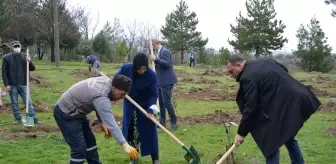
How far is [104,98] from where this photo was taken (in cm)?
432

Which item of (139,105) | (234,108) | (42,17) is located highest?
(42,17)

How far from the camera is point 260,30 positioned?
43.5 m

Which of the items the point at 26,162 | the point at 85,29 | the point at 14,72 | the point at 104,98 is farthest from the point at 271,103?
the point at 85,29

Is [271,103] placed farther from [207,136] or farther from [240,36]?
[240,36]

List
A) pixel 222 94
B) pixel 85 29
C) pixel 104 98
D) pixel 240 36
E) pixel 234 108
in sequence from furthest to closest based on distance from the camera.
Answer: pixel 85 29 → pixel 240 36 → pixel 222 94 → pixel 234 108 → pixel 104 98

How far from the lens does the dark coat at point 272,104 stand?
4.59 meters

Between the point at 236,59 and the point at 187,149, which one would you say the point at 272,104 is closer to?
the point at 236,59

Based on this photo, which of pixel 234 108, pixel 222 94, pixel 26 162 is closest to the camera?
pixel 26 162

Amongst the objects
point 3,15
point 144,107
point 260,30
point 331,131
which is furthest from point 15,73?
point 260,30

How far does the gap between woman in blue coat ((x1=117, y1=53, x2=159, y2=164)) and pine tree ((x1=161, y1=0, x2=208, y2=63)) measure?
139 feet

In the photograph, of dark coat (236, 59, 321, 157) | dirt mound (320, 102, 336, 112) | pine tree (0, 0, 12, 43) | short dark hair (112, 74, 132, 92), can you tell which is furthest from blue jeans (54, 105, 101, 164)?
pine tree (0, 0, 12, 43)

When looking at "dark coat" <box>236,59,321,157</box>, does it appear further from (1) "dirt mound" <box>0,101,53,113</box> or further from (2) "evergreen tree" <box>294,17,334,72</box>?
(2) "evergreen tree" <box>294,17,334,72</box>

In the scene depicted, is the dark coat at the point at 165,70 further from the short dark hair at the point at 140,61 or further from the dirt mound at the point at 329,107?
the dirt mound at the point at 329,107

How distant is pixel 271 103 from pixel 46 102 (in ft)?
33.9
